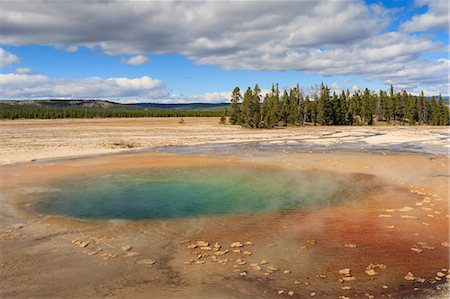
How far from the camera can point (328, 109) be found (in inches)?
3912

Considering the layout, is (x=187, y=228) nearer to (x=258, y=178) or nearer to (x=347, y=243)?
(x=347, y=243)

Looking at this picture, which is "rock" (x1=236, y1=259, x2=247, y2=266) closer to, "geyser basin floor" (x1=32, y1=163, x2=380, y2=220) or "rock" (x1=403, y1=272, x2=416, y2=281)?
"rock" (x1=403, y1=272, x2=416, y2=281)

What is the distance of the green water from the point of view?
15406 mm

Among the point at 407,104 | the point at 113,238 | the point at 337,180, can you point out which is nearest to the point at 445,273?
the point at 113,238

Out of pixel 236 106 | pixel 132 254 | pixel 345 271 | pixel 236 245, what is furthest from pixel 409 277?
pixel 236 106

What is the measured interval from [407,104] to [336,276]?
403 feet

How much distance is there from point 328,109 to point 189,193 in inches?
3421

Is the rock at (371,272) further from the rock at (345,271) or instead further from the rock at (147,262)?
the rock at (147,262)

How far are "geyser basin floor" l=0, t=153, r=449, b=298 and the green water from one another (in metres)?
0.96

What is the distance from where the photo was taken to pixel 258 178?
2253cm

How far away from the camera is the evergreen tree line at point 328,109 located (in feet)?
291

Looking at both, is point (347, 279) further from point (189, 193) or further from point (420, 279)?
point (189, 193)

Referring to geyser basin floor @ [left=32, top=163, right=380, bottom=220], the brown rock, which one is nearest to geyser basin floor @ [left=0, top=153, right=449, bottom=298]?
the brown rock

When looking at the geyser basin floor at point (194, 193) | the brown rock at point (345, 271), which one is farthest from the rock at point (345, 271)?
the geyser basin floor at point (194, 193)
